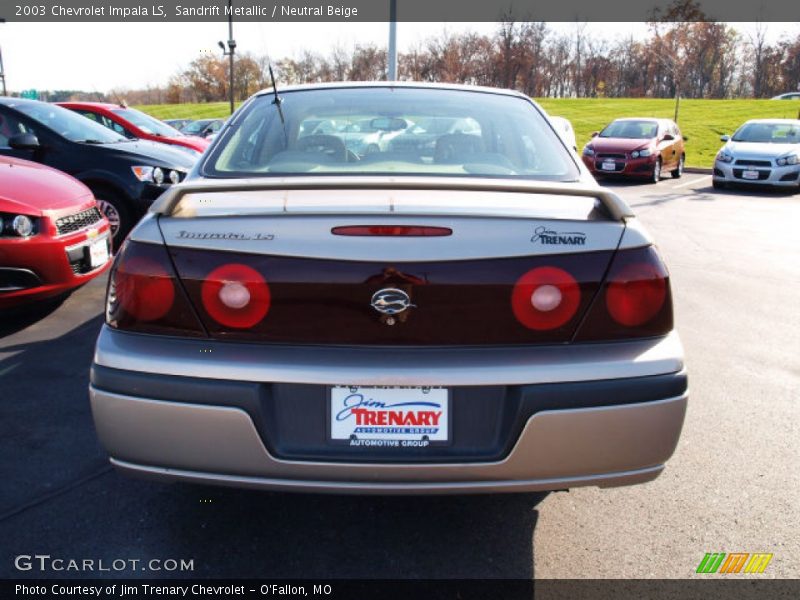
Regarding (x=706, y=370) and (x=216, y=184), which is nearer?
(x=216, y=184)

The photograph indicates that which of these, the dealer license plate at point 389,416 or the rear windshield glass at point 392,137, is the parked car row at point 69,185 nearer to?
the rear windshield glass at point 392,137

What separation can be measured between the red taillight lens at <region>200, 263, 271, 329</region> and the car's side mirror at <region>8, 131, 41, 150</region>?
18.0 feet

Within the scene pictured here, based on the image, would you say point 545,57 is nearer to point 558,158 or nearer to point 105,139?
point 105,139

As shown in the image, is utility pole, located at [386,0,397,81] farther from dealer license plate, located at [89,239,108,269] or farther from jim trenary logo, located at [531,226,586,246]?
jim trenary logo, located at [531,226,586,246]

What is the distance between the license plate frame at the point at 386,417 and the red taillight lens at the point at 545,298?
320 mm

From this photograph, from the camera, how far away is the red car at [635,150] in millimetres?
15570

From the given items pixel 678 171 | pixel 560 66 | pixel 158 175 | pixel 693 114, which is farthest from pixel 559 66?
pixel 158 175

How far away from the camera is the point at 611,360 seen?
194 cm

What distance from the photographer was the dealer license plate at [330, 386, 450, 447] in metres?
1.88

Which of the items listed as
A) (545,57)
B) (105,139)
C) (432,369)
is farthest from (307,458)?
(545,57)

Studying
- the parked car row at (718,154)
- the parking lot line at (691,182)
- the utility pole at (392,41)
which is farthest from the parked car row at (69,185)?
the parking lot line at (691,182)

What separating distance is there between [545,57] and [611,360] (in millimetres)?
59043

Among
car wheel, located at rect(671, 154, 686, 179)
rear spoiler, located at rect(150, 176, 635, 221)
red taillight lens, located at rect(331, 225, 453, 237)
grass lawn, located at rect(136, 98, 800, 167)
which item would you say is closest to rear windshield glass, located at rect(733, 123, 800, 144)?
car wheel, located at rect(671, 154, 686, 179)

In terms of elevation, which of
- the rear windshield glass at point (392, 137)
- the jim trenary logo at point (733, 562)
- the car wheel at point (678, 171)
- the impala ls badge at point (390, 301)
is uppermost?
the rear windshield glass at point (392, 137)
